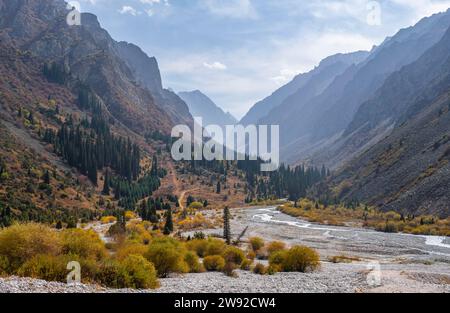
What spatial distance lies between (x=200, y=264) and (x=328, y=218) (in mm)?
53476

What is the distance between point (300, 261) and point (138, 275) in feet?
41.3

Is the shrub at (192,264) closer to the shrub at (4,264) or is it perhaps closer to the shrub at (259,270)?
the shrub at (259,270)

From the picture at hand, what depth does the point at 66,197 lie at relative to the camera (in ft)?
271

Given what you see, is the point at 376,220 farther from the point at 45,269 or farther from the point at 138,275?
the point at 45,269

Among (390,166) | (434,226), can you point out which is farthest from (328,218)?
(390,166)

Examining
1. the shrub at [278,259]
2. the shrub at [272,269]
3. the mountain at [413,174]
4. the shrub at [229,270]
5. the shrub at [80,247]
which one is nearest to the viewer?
the shrub at [80,247]

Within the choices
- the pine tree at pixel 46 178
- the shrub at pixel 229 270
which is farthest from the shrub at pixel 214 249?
the pine tree at pixel 46 178

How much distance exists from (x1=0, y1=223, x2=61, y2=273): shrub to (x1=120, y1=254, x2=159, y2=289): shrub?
171 inches

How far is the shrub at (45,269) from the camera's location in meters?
A: 16.7

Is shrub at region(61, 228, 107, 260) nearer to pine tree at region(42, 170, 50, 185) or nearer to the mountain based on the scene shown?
the mountain

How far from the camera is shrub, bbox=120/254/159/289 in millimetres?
17734

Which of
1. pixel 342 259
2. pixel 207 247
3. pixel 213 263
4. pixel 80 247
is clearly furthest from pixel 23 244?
pixel 342 259

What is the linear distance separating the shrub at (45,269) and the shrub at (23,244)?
1.76 metres
